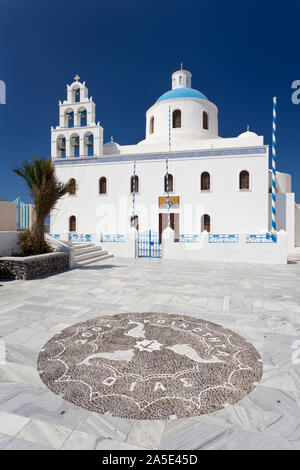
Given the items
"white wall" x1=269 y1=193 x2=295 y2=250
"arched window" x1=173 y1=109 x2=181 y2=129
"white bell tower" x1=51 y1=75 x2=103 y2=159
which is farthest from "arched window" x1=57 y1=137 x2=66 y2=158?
"white wall" x1=269 y1=193 x2=295 y2=250

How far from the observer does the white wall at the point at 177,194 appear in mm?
16250

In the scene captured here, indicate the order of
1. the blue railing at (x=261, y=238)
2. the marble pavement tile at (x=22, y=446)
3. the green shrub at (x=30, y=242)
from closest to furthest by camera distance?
the marble pavement tile at (x=22, y=446), the green shrub at (x=30, y=242), the blue railing at (x=261, y=238)

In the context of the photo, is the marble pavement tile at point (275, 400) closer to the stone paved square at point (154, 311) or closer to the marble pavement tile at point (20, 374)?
the stone paved square at point (154, 311)

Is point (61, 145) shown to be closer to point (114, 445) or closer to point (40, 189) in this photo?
point (40, 189)

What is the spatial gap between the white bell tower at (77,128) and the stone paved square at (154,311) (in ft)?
46.5

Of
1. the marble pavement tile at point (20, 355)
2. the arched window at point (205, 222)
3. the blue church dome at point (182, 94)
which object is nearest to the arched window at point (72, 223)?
the arched window at point (205, 222)

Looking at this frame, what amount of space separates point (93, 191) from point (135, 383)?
57.9 ft

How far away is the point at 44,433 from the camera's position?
1.80 metres

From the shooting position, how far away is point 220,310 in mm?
4562

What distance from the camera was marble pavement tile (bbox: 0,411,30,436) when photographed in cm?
183

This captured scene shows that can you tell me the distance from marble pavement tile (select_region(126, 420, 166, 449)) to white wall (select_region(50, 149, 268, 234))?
15.6 m

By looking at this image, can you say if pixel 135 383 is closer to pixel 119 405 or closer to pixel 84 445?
pixel 119 405

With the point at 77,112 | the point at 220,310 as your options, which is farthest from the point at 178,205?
the point at 220,310
